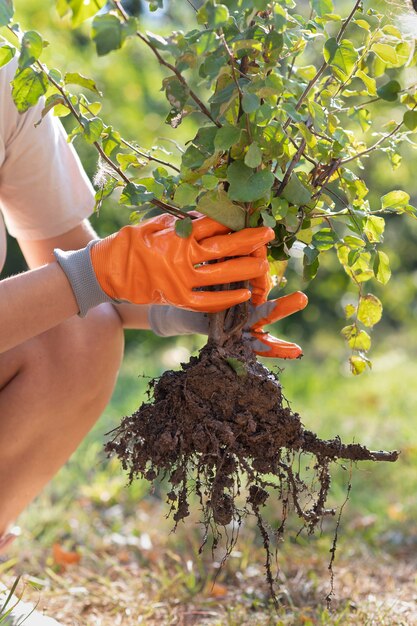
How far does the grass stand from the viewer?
185cm

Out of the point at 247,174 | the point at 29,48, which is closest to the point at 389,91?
the point at 247,174

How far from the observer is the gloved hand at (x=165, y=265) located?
4.94ft

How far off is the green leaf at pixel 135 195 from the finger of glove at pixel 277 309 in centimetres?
40

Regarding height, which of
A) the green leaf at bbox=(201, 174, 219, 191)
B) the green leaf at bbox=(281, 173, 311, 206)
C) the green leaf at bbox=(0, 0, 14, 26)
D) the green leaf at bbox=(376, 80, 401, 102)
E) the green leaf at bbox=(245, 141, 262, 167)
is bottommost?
the green leaf at bbox=(281, 173, 311, 206)

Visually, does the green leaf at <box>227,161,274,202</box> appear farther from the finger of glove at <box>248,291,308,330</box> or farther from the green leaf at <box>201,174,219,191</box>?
the finger of glove at <box>248,291,308,330</box>

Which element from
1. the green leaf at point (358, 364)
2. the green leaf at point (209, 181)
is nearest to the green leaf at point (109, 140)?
the green leaf at point (209, 181)

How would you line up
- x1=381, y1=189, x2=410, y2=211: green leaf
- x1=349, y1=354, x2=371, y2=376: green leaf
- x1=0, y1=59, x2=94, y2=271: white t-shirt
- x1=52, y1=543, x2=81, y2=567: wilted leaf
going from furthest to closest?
x1=52, y1=543, x2=81, y2=567: wilted leaf
x1=0, y1=59, x2=94, y2=271: white t-shirt
x1=349, y1=354, x2=371, y2=376: green leaf
x1=381, y1=189, x2=410, y2=211: green leaf

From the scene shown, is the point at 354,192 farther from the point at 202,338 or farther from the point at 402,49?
the point at 202,338

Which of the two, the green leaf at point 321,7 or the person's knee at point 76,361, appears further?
the person's knee at point 76,361

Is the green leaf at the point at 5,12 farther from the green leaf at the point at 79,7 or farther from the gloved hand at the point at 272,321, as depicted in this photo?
the gloved hand at the point at 272,321

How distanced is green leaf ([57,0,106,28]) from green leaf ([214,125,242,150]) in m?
0.32

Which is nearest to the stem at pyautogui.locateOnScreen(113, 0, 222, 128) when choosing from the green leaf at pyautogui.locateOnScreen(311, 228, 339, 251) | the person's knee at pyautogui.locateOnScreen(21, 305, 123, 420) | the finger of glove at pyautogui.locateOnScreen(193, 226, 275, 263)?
the finger of glove at pyautogui.locateOnScreen(193, 226, 275, 263)

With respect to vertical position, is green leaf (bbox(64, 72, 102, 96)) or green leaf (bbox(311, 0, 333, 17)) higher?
green leaf (bbox(311, 0, 333, 17))

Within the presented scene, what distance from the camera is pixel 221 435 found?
148cm
